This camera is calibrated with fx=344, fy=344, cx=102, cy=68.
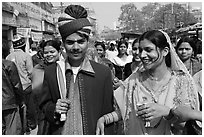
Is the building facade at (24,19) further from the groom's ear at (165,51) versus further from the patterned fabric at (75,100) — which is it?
the groom's ear at (165,51)

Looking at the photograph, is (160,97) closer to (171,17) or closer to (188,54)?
(188,54)

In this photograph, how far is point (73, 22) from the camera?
230 cm

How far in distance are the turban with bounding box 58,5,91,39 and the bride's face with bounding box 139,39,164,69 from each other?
394 mm

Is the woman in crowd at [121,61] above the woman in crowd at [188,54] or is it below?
below

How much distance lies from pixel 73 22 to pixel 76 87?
44cm

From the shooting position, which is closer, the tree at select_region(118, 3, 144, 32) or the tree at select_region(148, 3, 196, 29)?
the tree at select_region(118, 3, 144, 32)

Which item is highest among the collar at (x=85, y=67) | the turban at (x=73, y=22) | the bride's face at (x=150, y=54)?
the turban at (x=73, y=22)

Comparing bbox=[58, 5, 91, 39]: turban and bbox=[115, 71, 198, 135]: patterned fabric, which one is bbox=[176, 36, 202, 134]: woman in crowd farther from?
bbox=[58, 5, 91, 39]: turban

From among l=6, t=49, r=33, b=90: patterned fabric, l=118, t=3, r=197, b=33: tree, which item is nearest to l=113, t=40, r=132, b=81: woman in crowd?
l=6, t=49, r=33, b=90: patterned fabric

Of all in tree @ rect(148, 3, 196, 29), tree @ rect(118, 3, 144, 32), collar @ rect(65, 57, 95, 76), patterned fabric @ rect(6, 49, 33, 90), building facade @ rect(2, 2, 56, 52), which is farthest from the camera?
tree @ rect(148, 3, 196, 29)

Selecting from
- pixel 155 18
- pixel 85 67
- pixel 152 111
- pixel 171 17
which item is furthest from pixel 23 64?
pixel 155 18

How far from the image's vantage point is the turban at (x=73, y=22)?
229 cm

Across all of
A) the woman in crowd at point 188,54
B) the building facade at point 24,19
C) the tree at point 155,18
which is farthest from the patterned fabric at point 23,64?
the tree at point 155,18

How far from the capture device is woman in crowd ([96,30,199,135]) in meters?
2.24
